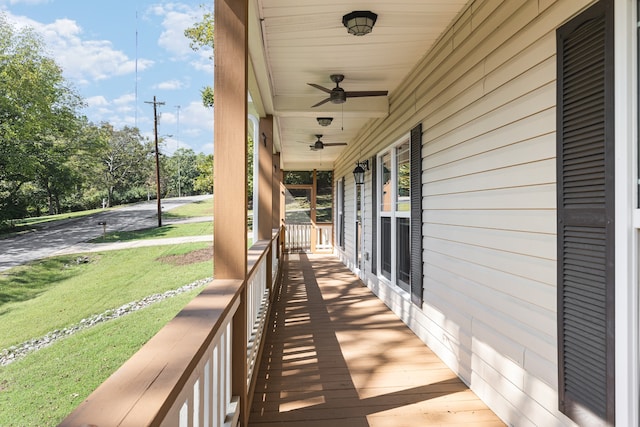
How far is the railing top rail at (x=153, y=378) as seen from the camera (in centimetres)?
65

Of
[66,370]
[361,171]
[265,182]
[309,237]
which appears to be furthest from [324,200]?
[66,370]

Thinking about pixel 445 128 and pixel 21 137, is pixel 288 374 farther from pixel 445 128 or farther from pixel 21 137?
pixel 21 137

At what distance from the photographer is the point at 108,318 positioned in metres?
9.59

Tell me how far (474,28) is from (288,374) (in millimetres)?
2938

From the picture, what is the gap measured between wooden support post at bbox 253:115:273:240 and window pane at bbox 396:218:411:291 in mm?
1746

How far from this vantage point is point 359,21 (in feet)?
8.94

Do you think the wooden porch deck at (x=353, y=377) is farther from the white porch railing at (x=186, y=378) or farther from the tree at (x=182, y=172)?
the tree at (x=182, y=172)

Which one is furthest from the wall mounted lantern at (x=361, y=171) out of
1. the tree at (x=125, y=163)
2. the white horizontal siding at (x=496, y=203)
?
the tree at (x=125, y=163)

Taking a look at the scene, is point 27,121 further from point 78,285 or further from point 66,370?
point 78,285

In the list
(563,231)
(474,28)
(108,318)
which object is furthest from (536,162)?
(108,318)

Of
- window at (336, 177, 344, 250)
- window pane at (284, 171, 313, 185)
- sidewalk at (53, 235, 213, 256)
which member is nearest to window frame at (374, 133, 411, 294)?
window at (336, 177, 344, 250)

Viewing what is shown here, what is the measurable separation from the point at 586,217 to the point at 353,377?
2002 mm

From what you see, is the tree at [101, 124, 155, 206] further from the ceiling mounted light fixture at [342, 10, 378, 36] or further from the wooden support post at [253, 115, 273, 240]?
the ceiling mounted light fixture at [342, 10, 378, 36]

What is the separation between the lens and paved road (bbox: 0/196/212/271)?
7.68 metres
